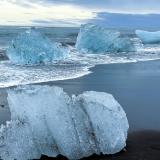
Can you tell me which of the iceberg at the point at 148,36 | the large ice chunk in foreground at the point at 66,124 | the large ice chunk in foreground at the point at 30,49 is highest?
the large ice chunk in foreground at the point at 66,124

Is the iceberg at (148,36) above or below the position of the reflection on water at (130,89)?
below

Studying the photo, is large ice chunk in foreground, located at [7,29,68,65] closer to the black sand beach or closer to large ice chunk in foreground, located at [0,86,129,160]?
the black sand beach

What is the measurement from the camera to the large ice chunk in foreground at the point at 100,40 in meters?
26.6

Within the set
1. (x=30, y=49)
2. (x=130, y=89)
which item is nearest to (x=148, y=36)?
(x=30, y=49)

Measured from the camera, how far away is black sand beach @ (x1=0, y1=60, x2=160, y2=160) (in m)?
7.04

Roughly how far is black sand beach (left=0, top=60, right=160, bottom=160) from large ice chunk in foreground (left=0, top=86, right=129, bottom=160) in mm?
206

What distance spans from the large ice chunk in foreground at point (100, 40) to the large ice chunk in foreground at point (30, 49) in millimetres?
4770

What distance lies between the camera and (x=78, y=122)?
22.0 feet

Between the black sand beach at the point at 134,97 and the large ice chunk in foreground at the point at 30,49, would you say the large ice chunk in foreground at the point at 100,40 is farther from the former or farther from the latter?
the black sand beach at the point at 134,97

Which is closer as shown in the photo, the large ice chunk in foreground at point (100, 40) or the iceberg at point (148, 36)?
the large ice chunk in foreground at point (100, 40)

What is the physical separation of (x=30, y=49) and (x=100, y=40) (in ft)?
21.9

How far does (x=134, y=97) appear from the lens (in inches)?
450

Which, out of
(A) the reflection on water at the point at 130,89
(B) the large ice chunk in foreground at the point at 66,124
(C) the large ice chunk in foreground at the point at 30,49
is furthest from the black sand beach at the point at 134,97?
(C) the large ice chunk in foreground at the point at 30,49

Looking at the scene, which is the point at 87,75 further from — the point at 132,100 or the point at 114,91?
the point at 132,100
